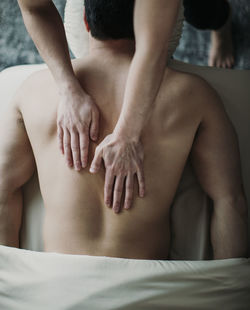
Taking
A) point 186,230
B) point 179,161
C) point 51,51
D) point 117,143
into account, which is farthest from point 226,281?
point 51,51

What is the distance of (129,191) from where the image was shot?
3.09 ft

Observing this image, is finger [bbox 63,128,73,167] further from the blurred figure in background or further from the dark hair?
the blurred figure in background

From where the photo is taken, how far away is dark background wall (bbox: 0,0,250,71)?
61.9 inches

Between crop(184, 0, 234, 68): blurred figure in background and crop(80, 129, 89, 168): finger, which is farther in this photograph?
crop(184, 0, 234, 68): blurred figure in background

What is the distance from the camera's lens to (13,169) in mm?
1058

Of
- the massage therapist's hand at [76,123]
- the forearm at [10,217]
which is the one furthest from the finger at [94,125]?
the forearm at [10,217]

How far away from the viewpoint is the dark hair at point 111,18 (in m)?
0.92

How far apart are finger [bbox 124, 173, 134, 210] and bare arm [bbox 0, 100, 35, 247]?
11.5 inches

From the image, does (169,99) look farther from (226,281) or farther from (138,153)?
(226,281)

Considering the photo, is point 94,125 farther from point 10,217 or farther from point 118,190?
point 10,217

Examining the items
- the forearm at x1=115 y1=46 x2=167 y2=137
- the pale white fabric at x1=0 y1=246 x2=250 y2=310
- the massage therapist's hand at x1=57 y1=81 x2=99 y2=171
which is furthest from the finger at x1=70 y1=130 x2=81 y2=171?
the pale white fabric at x1=0 y1=246 x2=250 y2=310

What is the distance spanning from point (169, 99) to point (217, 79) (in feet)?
1.02

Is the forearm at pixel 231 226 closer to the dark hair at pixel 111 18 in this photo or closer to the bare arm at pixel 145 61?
the bare arm at pixel 145 61

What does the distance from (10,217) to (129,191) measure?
369mm
